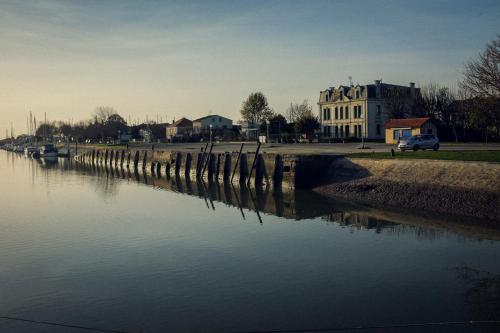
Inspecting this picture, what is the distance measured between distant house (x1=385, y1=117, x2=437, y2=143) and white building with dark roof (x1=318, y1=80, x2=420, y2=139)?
60.5ft

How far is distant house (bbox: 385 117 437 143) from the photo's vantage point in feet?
192

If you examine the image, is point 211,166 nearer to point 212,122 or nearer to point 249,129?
point 249,129

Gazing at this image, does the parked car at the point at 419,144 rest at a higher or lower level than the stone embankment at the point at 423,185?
higher

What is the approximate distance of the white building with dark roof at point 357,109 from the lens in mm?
83938

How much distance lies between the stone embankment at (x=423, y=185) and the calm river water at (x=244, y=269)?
7.01ft

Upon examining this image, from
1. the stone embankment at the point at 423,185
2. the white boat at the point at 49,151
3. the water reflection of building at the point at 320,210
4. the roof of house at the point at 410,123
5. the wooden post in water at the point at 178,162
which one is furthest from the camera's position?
the white boat at the point at 49,151

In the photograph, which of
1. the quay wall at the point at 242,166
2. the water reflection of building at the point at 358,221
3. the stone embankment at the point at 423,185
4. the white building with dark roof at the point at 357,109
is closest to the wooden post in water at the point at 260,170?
the quay wall at the point at 242,166

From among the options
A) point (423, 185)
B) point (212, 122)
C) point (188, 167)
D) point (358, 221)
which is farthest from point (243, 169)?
point (212, 122)

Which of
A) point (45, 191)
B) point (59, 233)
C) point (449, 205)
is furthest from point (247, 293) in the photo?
point (45, 191)

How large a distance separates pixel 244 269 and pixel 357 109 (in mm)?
72475

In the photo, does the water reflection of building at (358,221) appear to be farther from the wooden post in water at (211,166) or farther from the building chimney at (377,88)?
the building chimney at (377,88)

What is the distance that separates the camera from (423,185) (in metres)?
30.9

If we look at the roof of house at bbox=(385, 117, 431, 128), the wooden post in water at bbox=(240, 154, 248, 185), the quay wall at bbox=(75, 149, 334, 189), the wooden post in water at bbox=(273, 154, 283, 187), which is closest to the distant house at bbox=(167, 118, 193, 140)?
the quay wall at bbox=(75, 149, 334, 189)

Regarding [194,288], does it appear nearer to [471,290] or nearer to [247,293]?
[247,293]
